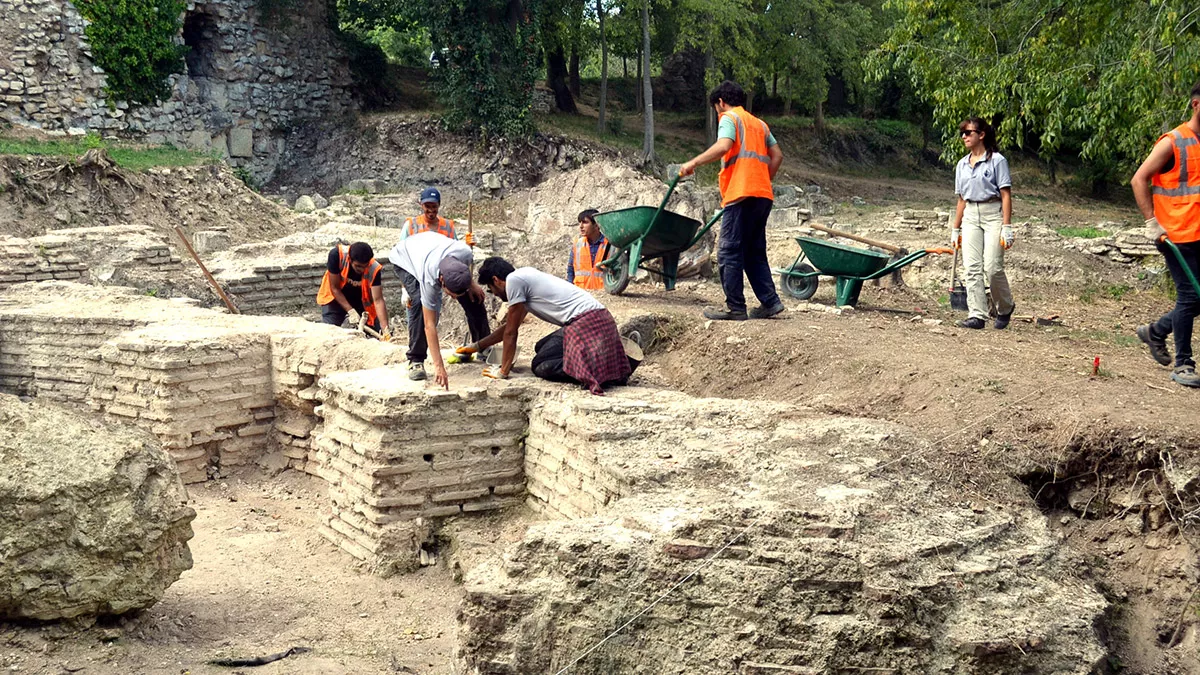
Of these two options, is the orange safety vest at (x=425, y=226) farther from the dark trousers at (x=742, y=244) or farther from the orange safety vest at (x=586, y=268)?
the dark trousers at (x=742, y=244)

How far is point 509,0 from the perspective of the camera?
23594mm

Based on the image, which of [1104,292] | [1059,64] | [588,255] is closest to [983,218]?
[588,255]

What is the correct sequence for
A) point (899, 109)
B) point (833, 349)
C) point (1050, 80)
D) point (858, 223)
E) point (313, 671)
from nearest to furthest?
1. point (313, 671)
2. point (833, 349)
3. point (1050, 80)
4. point (858, 223)
5. point (899, 109)

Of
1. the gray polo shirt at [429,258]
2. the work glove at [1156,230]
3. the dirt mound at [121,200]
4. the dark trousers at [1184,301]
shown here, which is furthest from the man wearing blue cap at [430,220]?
the dirt mound at [121,200]

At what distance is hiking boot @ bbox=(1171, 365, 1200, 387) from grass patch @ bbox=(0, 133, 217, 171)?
16.3 m

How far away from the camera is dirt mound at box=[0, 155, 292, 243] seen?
16.8 metres

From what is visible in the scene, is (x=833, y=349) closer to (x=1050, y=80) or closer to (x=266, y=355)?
(x=266, y=355)

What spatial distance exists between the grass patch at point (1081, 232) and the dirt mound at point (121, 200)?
11.7 meters

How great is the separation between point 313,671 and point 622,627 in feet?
5.83

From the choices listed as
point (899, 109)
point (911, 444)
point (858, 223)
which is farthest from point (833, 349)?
point (899, 109)

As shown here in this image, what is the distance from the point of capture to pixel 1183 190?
6.26 metres

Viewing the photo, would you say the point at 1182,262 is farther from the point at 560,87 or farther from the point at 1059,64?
the point at 560,87

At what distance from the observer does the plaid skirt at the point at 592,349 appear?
6.71 meters

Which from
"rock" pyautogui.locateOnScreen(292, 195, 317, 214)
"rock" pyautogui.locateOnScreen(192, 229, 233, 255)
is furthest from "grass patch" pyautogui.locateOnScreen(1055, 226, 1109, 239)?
"rock" pyautogui.locateOnScreen(292, 195, 317, 214)
